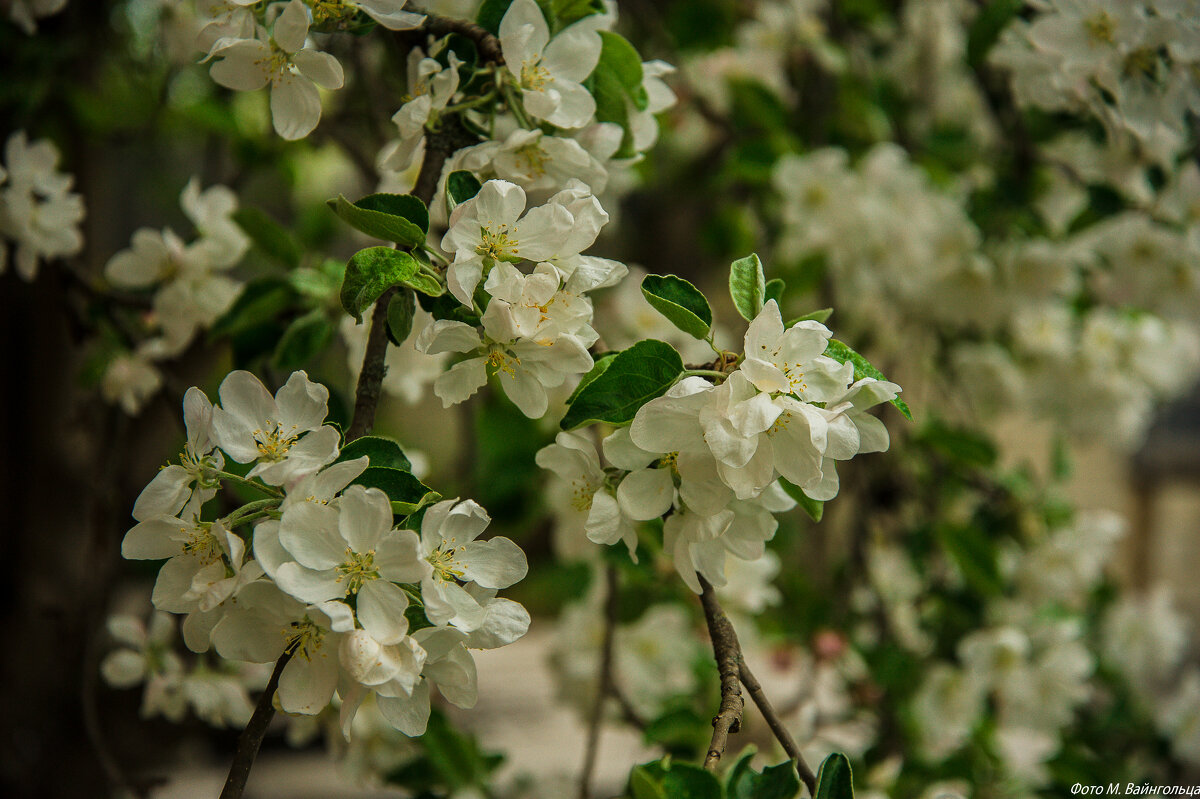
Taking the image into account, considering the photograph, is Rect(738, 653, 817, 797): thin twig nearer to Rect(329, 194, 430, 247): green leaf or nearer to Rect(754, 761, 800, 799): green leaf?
Rect(754, 761, 800, 799): green leaf

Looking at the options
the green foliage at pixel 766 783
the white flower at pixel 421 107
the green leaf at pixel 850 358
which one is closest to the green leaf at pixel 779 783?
the green foliage at pixel 766 783

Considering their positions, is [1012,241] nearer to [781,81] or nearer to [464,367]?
[781,81]

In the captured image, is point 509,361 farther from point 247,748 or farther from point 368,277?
point 247,748

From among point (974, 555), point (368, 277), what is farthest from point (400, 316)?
point (974, 555)

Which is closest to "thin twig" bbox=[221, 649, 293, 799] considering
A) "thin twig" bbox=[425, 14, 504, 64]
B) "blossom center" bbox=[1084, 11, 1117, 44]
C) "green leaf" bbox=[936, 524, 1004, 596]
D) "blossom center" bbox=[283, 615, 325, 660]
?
"blossom center" bbox=[283, 615, 325, 660]

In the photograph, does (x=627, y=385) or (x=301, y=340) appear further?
(x=301, y=340)

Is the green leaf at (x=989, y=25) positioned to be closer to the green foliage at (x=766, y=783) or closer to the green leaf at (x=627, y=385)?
the green leaf at (x=627, y=385)
